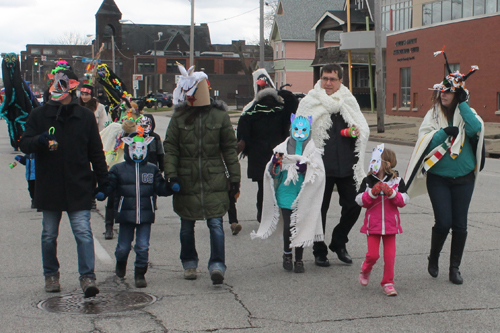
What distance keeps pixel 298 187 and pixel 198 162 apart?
40.8 inches

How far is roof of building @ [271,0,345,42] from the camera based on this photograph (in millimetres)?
64938

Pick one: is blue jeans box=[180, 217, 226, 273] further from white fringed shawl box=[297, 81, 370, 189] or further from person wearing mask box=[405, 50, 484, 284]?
person wearing mask box=[405, 50, 484, 284]

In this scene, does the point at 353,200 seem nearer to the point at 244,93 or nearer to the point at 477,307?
the point at 477,307

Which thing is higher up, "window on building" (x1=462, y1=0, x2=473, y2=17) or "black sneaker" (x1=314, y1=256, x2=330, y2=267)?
"window on building" (x1=462, y1=0, x2=473, y2=17)

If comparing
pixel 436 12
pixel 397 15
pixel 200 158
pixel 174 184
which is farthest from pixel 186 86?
pixel 397 15

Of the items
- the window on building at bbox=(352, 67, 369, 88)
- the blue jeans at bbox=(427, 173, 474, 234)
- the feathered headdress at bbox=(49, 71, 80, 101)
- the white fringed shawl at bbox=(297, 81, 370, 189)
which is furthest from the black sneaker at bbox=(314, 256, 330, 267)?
the window on building at bbox=(352, 67, 369, 88)

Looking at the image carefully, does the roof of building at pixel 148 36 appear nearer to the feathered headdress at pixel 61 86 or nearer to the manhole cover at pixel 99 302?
the feathered headdress at pixel 61 86

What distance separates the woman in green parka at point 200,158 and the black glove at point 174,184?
0.13ft

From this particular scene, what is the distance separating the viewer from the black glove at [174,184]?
18.5 ft

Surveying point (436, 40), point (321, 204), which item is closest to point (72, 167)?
point (321, 204)

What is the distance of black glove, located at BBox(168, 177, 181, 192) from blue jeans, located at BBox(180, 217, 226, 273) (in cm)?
41

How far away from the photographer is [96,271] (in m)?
6.27

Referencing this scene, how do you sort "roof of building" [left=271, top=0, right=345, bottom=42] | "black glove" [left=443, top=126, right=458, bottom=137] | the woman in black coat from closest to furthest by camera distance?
"black glove" [left=443, top=126, right=458, bottom=137] < the woman in black coat < "roof of building" [left=271, top=0, right=345, bottom=42]

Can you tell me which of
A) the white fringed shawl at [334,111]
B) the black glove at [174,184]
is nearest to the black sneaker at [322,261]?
the white fringed shawl at [334,111]
